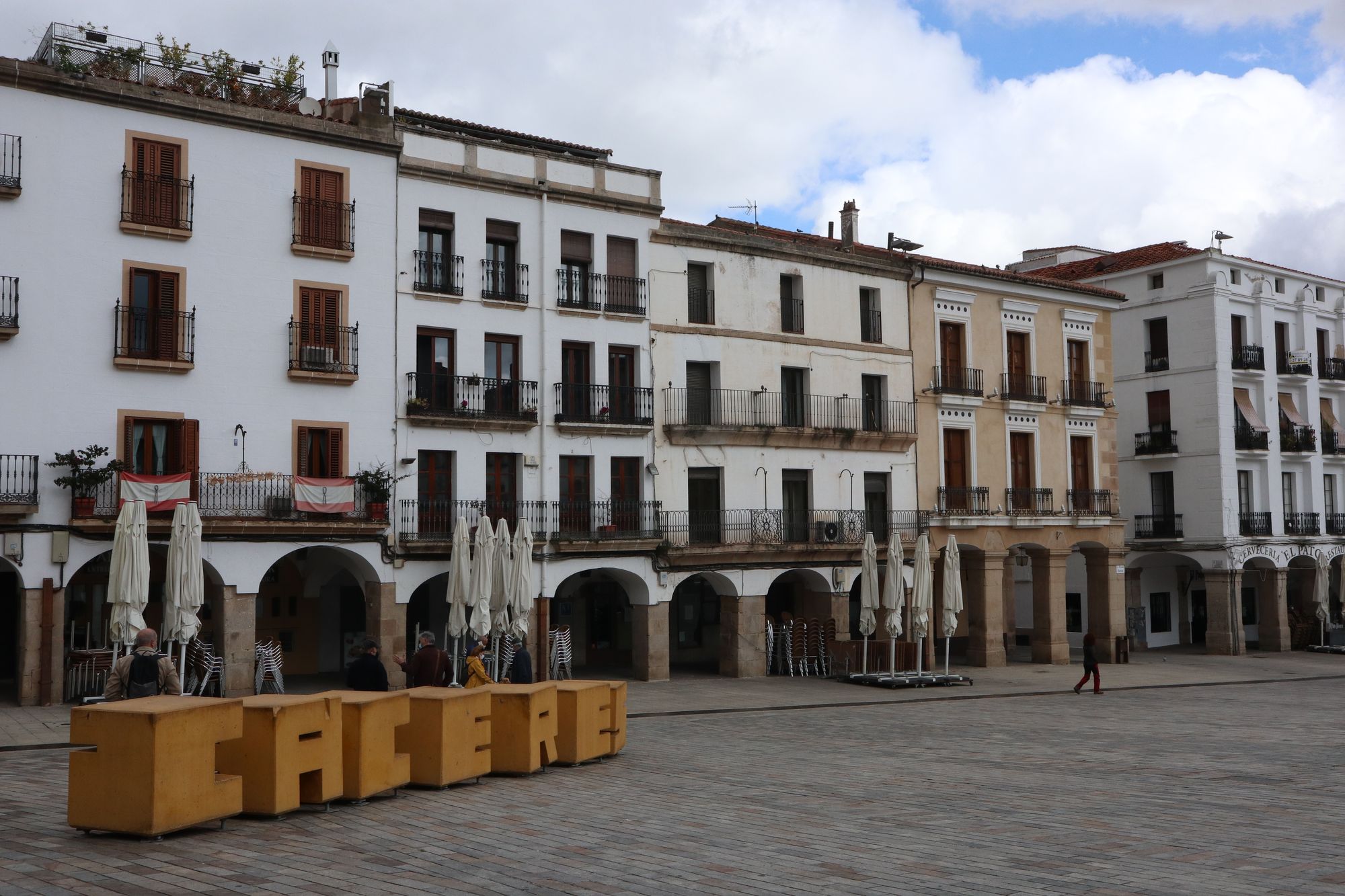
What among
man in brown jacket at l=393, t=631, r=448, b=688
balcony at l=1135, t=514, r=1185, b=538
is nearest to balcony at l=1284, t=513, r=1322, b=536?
balcony at l=1135, t=514, r=1185, b=538

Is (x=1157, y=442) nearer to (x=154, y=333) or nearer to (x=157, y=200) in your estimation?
(x=154, y=333)

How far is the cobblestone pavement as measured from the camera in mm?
9859

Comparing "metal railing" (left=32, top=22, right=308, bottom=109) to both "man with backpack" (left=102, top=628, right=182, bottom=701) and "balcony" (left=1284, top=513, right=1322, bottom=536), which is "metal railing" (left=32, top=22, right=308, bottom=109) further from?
"balcony" (left=1284, top=513, right=1322, bottom=536)

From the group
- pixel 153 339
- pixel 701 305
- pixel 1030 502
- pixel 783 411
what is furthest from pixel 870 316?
pixel 153 339

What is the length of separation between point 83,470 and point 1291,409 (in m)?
42.4

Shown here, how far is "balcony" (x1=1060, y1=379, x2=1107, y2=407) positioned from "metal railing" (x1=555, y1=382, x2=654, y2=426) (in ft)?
50.1

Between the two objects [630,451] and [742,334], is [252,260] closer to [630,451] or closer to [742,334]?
[630,451]

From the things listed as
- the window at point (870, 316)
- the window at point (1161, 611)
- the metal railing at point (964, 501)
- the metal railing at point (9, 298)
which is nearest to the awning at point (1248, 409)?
the window at point (1161, 611)

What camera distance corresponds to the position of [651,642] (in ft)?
104

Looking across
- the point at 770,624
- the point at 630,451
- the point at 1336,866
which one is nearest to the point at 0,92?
the point at 630,451

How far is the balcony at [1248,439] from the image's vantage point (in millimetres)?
46188

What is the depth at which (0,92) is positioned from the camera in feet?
80.6

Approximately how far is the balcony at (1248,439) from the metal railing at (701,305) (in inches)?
898

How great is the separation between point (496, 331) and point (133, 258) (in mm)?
8225
